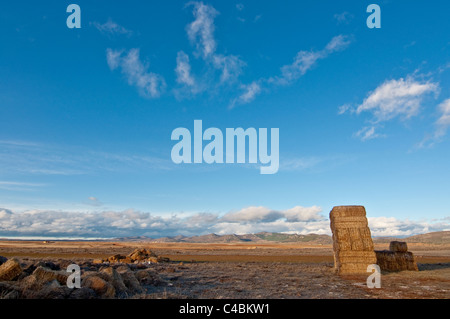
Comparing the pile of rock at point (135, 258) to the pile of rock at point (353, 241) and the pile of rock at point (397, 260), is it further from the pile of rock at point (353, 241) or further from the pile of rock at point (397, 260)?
the pile of rock at point (397, 260)

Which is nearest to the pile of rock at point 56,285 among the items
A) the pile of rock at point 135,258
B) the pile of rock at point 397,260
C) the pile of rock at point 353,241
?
the pile of rock at point 353,241

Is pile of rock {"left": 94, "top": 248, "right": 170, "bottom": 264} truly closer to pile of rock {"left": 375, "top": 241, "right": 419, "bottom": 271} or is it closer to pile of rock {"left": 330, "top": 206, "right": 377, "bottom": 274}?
pile of rock {"left": 330, "top": 206, "right": 377, "bottom": 274}

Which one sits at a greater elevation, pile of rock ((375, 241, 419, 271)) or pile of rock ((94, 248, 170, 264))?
pile of rock ((375, 241, 419, 271))

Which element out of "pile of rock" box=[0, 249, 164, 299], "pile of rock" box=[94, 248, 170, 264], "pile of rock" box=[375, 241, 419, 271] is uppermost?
"pile of rock" box=[0, 249, 164, 299]

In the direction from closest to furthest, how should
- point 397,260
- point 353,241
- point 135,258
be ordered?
point 353,241 → point 397,260 → point 135,258

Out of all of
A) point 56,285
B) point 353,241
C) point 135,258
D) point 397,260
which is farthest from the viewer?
point 135,258

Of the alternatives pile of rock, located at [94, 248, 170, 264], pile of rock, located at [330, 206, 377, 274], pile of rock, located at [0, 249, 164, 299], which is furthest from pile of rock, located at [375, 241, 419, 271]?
pile of rock, located at [94, 248, 170, 264]

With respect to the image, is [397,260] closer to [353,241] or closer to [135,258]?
[353,241]

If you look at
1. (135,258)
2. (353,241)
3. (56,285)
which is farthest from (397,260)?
(135,258)
